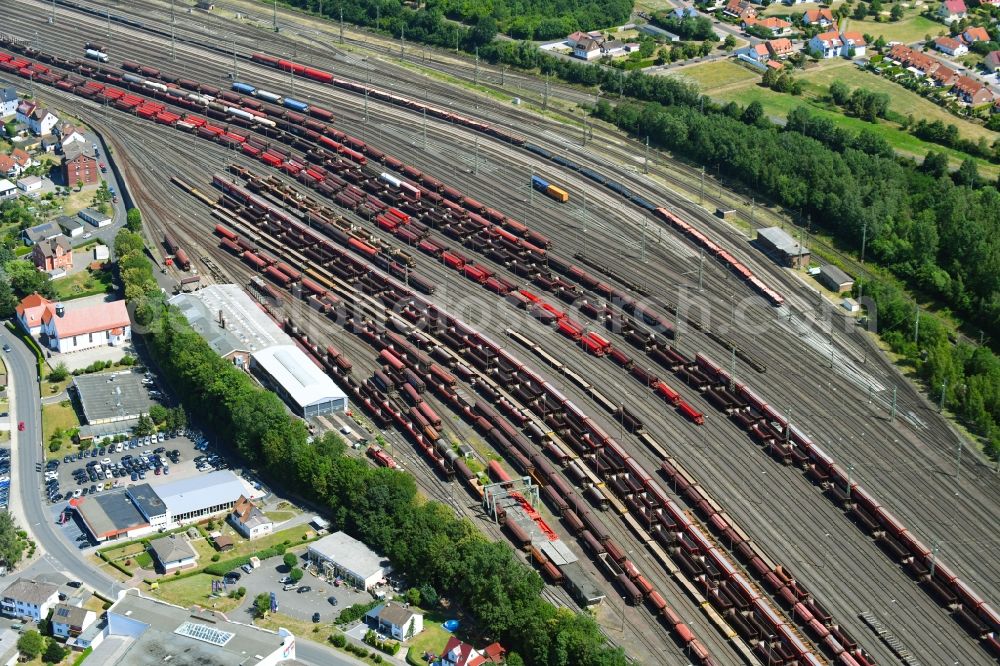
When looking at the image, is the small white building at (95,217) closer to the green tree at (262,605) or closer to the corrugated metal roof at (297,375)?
the corrugated metal roof at (297,375)

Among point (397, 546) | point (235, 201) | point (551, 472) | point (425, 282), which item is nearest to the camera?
point (397, 546)

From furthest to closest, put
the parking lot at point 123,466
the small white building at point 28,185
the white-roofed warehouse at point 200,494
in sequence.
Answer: the small white building at point 28,185 < the parking lot at point 123,466 < the white-roofed warehouse at point 200,494

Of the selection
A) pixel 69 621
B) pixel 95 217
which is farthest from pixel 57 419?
pixel 95 217

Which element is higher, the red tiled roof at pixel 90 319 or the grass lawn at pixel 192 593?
the red tiled roof at pixel 90 319

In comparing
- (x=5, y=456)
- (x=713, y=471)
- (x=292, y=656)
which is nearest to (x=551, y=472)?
(x=713, y=471)

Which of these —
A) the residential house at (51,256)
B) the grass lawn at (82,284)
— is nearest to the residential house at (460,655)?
the grass lawn at (82,284)

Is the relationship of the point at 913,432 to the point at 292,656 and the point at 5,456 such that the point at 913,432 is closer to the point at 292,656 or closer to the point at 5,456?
the point at 292,656
